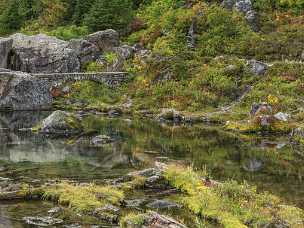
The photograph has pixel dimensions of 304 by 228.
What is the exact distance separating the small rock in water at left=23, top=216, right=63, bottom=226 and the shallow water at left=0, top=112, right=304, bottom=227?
517 mm

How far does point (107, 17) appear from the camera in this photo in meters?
100

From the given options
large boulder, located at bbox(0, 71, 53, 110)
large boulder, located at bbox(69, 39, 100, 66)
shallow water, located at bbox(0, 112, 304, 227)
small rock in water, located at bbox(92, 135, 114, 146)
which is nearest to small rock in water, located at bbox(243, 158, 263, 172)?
shallow water, located at bbox(0, 112, 304, 227)

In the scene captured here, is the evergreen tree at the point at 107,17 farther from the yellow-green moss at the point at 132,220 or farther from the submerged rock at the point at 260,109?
the yellow-green moss at the point at 132,220

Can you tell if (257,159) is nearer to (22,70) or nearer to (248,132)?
(248,132)

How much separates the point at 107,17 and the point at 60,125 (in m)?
46.8

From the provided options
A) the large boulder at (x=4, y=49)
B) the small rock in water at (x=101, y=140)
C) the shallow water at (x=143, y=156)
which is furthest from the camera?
the large boulder at (x=4, y=49)

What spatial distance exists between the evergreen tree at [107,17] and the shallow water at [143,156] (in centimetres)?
3987

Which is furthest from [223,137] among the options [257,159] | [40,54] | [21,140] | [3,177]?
[40,54]

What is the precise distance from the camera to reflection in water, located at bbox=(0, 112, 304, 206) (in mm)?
39344

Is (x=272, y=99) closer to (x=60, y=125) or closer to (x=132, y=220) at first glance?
(x=60, y=125)

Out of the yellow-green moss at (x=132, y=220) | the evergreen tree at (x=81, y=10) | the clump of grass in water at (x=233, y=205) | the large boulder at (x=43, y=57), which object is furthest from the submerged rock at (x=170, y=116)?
the evergreen tree at (x=81, y=10)

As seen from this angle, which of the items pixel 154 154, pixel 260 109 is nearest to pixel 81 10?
pixel 260 109

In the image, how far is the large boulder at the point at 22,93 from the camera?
7775 centimetres

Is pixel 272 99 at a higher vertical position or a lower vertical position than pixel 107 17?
lower
